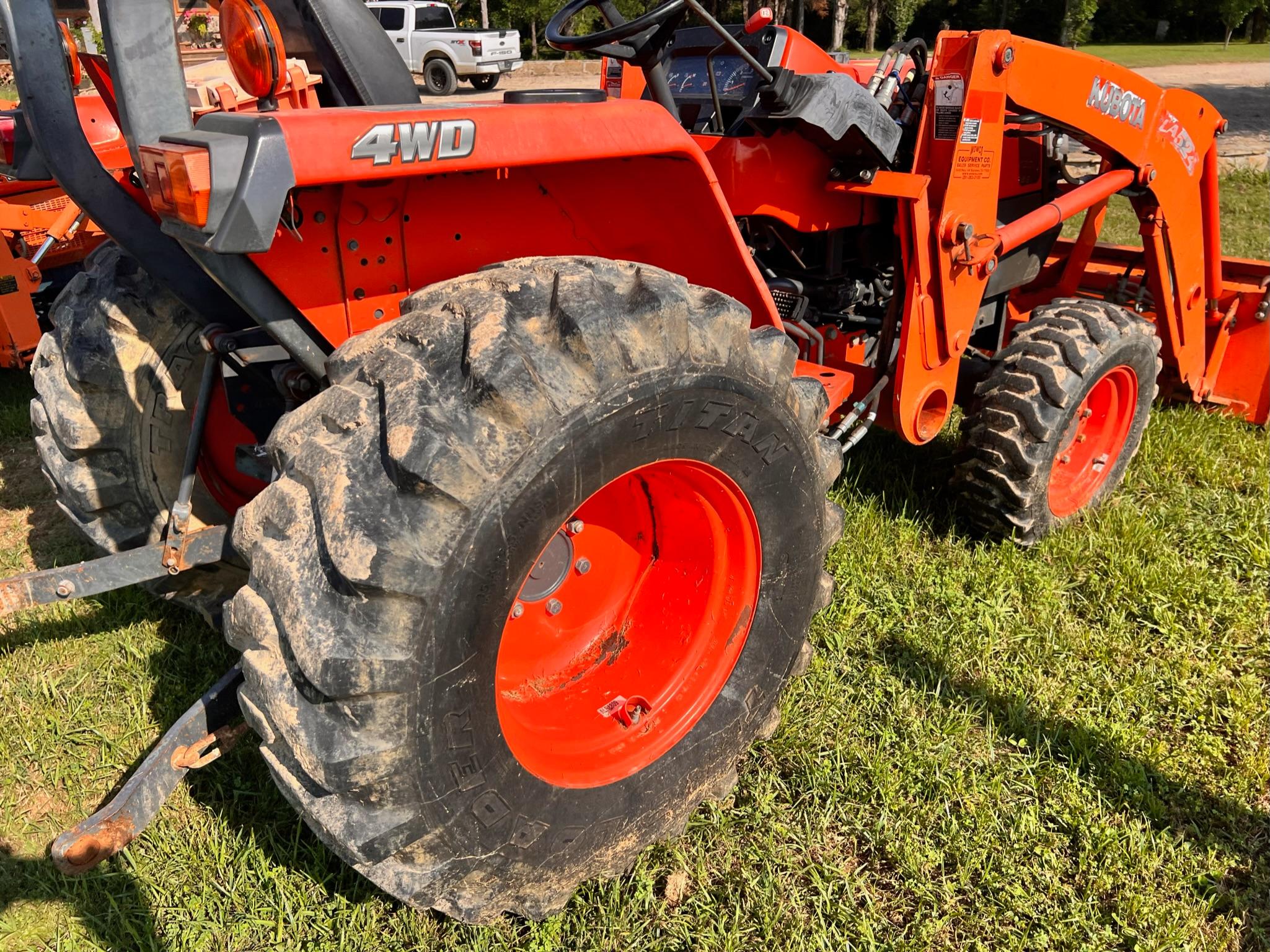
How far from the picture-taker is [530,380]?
1.72 metres

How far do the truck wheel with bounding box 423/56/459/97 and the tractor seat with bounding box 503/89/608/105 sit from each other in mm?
20473

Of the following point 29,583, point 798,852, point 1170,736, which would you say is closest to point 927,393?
point 1170,736

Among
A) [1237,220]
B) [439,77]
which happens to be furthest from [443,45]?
[1237,220]

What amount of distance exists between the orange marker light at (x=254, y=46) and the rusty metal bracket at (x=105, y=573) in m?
1.02

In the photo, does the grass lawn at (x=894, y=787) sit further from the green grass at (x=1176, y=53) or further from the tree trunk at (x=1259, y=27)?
the tree trunk at (x=1259, y=27)

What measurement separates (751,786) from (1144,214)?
9.25 ft

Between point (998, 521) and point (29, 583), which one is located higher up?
point (29, 583)

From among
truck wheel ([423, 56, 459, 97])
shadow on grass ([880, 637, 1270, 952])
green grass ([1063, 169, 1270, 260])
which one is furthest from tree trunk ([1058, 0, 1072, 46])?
shadow on grass ([880, 637, 1270, 952])

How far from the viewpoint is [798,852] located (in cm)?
244

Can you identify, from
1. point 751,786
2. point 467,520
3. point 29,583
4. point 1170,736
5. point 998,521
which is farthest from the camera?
point 998,521

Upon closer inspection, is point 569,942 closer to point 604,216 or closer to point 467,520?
point 467,520

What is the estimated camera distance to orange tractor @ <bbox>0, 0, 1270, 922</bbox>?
1671mm

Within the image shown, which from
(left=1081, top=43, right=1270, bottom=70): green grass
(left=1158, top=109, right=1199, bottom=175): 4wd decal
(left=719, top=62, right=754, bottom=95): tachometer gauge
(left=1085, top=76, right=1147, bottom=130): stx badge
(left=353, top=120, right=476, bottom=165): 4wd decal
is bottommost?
(left=1081, top=43, right=1270, bottom=70): green grass

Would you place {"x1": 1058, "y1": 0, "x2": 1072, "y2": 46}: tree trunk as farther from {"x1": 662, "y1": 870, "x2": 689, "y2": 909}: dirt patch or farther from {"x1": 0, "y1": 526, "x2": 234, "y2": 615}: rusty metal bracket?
{"x1": 0, "y1": 526, "x2": 234, "y2": 615}: rusty metal bracket
